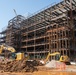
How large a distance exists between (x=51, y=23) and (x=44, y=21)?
112 inches

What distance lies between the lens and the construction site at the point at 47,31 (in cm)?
5322

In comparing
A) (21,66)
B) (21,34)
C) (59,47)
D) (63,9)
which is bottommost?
(21,66)

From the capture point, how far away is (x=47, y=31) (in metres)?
60.2

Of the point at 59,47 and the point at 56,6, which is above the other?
the point at 56,6

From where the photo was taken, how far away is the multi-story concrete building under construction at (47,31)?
175ft

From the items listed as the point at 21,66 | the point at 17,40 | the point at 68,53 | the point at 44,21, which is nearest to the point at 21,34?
the point at 17,40

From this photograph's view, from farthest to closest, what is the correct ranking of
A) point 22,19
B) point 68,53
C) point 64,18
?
point 22,19, point 64,18, point 68,53

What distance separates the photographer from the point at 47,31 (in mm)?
60156

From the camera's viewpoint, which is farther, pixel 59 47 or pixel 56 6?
pixel 56 6

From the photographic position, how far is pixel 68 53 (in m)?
52.3

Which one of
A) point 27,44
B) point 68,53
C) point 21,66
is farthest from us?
point 27,44

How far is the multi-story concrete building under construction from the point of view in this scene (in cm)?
5334

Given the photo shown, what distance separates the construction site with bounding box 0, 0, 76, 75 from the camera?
175ft

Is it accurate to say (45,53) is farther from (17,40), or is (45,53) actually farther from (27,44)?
(17,40)
